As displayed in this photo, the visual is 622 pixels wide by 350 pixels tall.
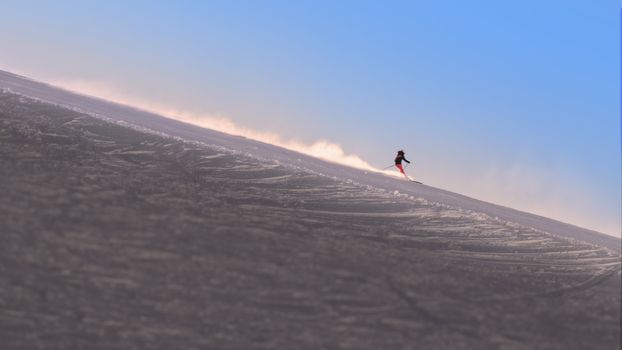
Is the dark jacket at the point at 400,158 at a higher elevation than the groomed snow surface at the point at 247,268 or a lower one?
higher

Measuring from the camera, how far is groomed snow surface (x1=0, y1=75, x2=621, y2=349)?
15.0ft

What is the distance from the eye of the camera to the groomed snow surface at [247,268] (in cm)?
457

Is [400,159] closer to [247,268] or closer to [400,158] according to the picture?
[400,158]

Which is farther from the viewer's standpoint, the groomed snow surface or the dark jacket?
the dark jacket

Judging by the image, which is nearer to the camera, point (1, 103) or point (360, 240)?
point (360, 240)

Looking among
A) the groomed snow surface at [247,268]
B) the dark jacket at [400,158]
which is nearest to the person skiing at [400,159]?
the dark jacket at [400,158]

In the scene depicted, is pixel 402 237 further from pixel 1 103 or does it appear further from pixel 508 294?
pixel 1 103

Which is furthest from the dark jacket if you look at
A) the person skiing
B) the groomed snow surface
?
the groomed snow surface

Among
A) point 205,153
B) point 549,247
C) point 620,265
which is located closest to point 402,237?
point 549,247

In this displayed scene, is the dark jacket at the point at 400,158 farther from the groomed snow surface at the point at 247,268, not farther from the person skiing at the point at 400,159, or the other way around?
the groomed snow surface at the point at 247,268

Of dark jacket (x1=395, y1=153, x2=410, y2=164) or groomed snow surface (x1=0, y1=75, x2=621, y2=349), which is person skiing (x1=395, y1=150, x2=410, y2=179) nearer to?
dark jacket (x1=395, y1=153, x2=410, y2=164)

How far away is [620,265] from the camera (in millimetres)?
6969

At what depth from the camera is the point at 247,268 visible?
204 inches

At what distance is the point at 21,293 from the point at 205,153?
4.11 meters
